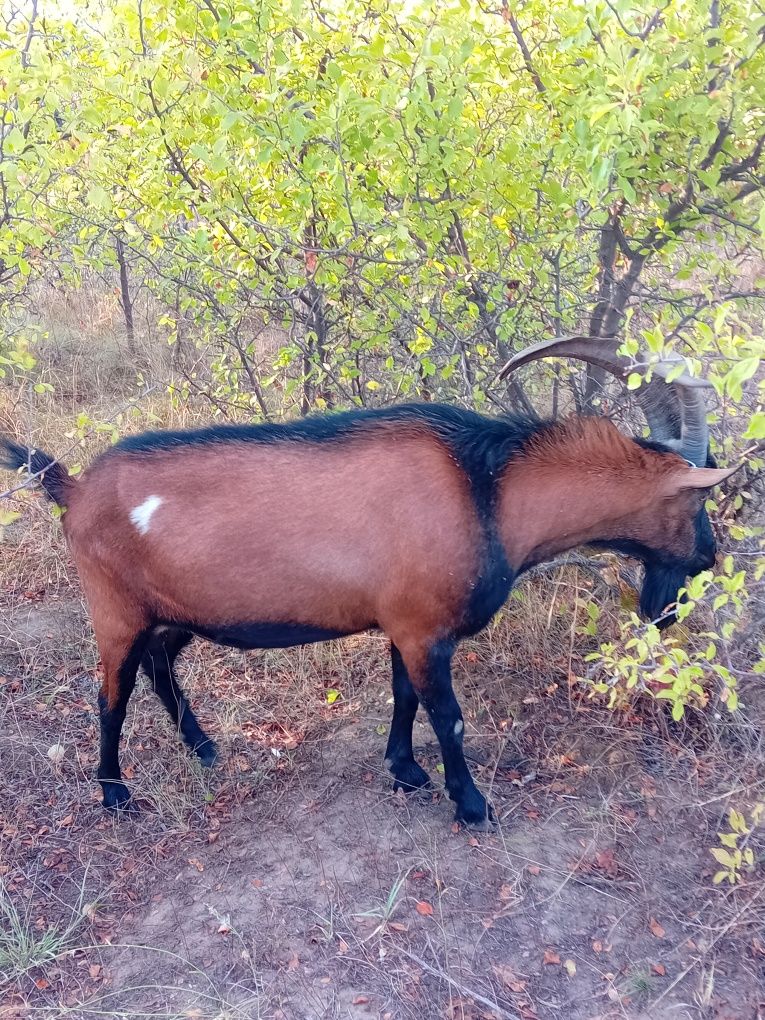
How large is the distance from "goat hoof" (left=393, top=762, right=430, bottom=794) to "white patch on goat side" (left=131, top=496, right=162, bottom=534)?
159 cm

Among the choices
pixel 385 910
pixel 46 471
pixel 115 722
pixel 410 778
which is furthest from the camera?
pixel 410 778

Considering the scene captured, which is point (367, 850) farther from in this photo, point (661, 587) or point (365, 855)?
point (661, 587)

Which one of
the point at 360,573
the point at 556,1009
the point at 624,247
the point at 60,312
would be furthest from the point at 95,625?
the point at 60,312

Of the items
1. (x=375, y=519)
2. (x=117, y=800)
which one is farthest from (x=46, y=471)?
(x=117, y=800)

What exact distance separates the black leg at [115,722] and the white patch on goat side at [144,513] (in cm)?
49

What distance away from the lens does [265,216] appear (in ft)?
14.3

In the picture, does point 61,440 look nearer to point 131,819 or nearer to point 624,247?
point 131,819

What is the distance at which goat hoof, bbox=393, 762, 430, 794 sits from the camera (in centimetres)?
380

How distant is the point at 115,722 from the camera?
144 inches

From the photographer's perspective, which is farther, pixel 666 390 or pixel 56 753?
pixel 56 753

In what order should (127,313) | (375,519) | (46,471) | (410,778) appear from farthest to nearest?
(127,313), (410,778), (46,471), (375,519)

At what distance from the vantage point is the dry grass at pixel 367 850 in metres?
2.86

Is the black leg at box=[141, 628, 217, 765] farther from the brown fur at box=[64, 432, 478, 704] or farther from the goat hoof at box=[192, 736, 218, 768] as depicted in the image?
the brown fur at box=[64, 432, 478, 704]

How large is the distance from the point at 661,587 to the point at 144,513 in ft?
6.99
